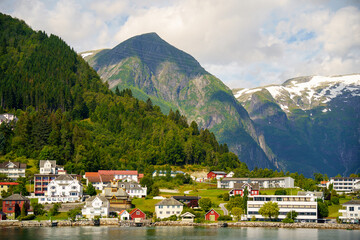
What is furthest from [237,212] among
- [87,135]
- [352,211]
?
[87,135]

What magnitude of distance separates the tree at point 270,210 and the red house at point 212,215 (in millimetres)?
9506

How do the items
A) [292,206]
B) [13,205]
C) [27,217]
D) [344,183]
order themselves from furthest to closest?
[344,183], [292,206], [13,205], [27,217]

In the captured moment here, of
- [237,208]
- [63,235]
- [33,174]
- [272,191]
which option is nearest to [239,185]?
[272,191]

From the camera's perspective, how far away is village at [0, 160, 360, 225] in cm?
11356

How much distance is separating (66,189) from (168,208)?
2743 centimetres

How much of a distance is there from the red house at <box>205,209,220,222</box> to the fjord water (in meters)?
9.55

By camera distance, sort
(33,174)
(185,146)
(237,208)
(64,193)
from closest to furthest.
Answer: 1. (237,208)
2. (64,193)
3. (33,174)
4. (185,146)

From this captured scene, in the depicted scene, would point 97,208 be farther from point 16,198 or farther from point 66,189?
point 16,198

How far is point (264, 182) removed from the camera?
16375 centimetres

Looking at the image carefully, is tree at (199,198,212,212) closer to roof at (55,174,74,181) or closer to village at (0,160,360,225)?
village at (0,160,360,225)

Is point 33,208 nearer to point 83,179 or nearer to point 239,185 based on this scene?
point 83,179

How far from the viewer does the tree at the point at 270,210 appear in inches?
4407

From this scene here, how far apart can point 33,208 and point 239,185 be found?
5571 centimetres

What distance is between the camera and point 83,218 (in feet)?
376
